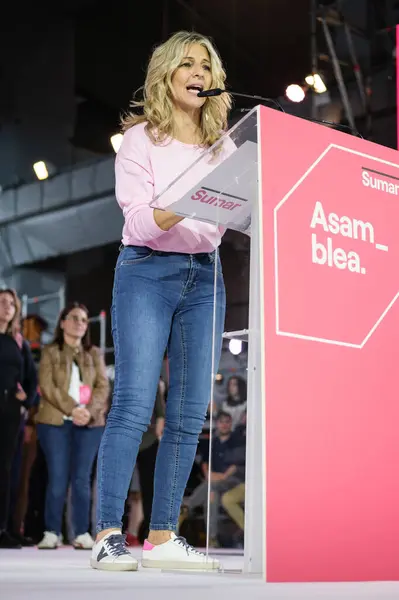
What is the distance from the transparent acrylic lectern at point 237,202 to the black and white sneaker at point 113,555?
0.21 m

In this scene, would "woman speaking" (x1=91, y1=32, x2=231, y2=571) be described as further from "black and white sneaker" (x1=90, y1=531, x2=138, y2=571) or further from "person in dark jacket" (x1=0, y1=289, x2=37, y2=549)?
"person in dark jacket" (x1=0, y1=289, x2=37, y2=549)

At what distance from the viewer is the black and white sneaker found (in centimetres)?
214

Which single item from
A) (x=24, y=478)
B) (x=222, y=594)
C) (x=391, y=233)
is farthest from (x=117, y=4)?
(x=222, y=594)

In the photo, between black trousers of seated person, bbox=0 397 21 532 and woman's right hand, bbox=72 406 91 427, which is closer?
black trousers of seated person, bbox=0 397 21 532

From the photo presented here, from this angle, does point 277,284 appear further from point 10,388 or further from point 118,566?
point 10,388

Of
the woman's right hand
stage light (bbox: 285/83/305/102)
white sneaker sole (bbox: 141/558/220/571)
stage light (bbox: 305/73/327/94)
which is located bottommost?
white sneaker sole (bbox: 141/558/220/571)

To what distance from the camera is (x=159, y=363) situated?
91.0 inches

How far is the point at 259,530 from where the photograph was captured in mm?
1967

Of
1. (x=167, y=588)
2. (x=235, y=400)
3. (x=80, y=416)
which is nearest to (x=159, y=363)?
(x=167, y=588)

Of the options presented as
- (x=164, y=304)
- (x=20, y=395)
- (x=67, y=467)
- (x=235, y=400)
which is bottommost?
(x=67, y=467)

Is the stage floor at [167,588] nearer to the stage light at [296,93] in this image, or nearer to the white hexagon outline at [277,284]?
the white hexagon outline at [277,284]

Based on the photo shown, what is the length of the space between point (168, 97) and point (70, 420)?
2.91m

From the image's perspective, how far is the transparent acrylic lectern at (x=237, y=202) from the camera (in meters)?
1.97

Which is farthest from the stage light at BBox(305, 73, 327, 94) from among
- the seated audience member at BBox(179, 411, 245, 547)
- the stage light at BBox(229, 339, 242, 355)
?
the stage light at BBox(229, 339, 242, 355)
